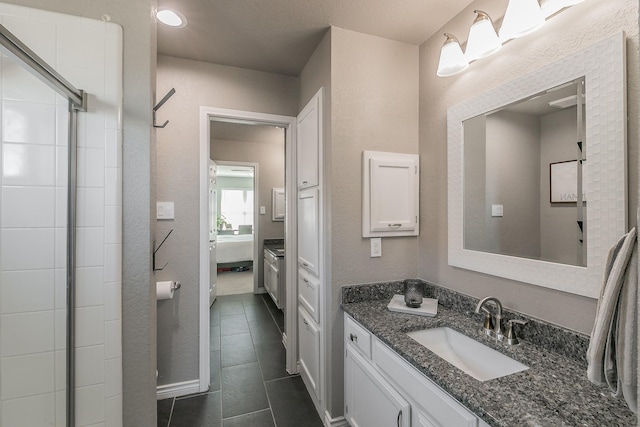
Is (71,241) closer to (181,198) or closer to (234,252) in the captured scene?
(181,198)

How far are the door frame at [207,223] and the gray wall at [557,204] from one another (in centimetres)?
167

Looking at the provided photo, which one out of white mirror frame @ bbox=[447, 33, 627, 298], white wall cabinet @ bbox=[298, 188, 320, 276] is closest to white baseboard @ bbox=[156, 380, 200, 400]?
white wall cabinet @ bbox=[298, 188, 320, 276]

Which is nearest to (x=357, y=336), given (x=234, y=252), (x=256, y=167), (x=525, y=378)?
(x=525, y=378)

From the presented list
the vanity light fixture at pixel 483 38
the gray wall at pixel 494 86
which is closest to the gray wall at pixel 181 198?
the gray wall at pixel 494 86

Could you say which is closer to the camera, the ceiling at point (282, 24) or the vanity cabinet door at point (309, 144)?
the ceiling at point (282, 24)

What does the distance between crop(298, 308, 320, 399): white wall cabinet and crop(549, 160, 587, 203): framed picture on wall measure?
148 cm

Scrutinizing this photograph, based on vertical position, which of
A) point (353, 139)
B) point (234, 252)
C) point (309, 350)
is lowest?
point (309, 350)

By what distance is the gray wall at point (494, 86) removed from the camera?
944 millimetres

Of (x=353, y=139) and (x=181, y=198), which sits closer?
(x=353, y=139)

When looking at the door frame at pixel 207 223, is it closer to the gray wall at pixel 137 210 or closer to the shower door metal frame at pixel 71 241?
the gray wall at pixel 137 210

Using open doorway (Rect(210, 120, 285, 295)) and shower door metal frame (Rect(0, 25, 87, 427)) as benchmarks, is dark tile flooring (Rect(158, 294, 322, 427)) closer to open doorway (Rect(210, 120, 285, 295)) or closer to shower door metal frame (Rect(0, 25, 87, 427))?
shower door metal frame (Rect(0, 25, 87, 427))

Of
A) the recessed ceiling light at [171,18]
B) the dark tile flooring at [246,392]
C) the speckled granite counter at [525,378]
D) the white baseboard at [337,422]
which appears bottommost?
the dark tile flooring at [246,392]

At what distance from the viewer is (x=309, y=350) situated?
2.05m

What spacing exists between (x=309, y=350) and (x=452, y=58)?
6.84 ft
